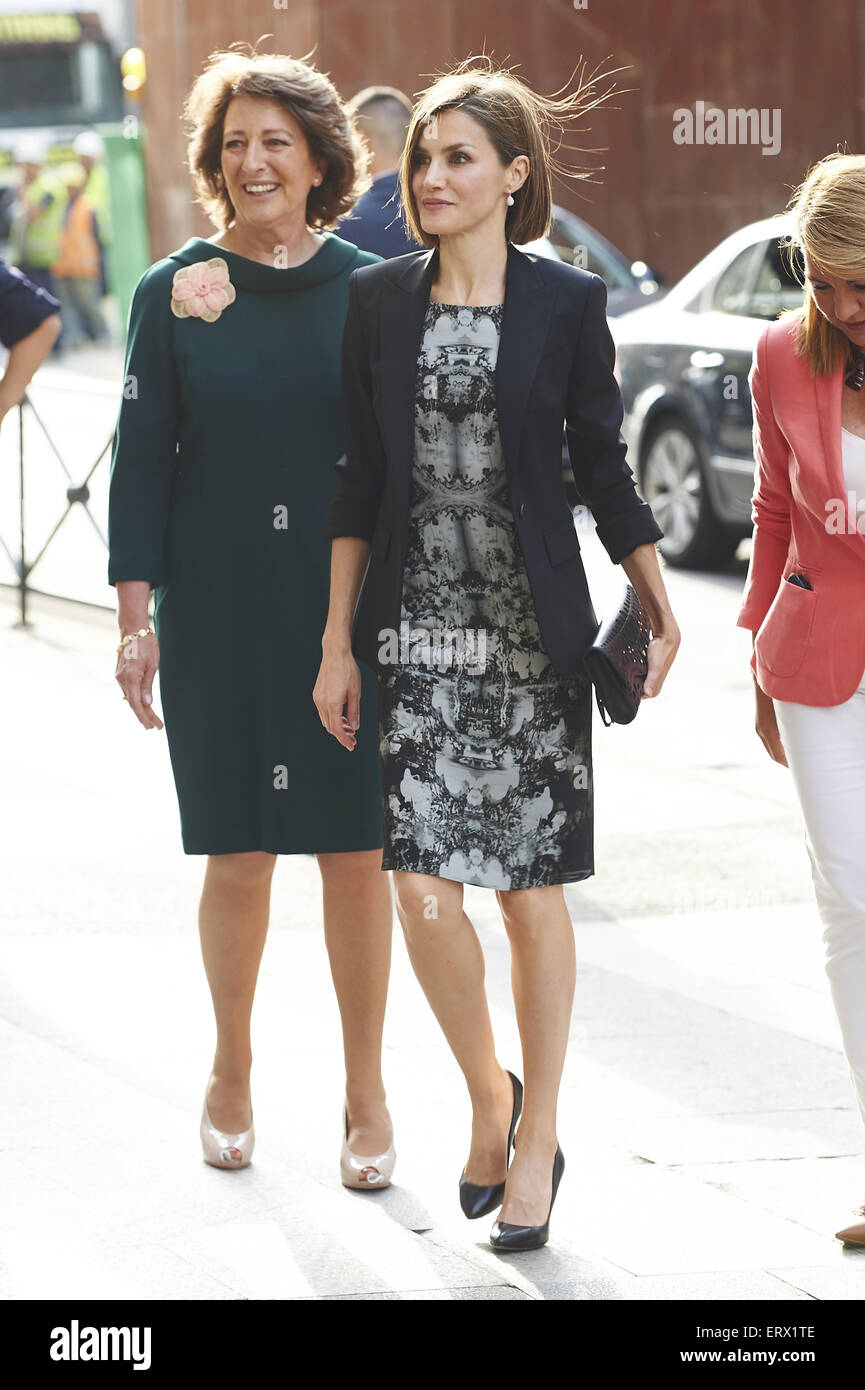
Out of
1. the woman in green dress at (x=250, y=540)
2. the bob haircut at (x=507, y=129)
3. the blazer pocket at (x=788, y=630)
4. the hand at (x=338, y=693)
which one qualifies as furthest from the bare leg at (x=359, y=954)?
the bob haircut at (x=507, y=129)

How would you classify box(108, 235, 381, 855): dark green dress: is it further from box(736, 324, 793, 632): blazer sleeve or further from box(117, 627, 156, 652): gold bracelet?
box(736, 324, 793, 632): blazer sleeve

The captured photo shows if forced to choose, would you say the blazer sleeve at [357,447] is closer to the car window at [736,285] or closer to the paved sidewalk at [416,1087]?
the paved sidewalk at [416,1087]

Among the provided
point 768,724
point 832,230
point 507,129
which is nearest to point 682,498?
point 768,724

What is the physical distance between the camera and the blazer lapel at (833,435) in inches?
136

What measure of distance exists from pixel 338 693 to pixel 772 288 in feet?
25.9

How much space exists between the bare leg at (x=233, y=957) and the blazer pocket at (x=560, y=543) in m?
0.93

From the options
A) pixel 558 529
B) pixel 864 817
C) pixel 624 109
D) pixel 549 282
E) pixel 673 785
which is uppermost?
pixel 624 109

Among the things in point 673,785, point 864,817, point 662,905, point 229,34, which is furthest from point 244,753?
point 229,34

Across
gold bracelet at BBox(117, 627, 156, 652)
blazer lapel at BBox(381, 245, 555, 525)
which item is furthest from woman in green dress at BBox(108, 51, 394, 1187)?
blazer lapel at BBox(381, 245, 555, 525)
